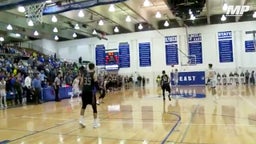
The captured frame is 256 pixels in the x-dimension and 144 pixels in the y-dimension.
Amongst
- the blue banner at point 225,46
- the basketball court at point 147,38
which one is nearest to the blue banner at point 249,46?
the basketball court at point 147,38

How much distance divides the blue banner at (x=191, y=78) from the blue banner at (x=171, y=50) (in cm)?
145

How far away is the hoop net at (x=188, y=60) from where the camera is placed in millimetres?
28527

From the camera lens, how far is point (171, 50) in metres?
29.1

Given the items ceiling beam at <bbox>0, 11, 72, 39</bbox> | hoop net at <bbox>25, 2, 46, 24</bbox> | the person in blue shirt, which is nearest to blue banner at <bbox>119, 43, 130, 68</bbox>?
ceiling beam at <bbox>0, 11, 72, 39</bbox>

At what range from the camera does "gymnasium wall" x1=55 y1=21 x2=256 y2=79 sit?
27234 mm

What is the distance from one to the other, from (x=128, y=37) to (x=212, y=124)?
2411 cm

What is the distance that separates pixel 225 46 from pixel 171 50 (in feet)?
17.0

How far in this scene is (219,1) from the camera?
894 inches

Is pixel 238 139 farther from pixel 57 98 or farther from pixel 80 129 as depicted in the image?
pixel 57 98

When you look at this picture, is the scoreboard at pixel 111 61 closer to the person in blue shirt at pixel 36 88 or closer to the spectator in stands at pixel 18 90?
the person in blue shirt at pixel 36 88

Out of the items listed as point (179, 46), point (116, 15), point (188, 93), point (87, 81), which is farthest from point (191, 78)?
point (87, 81)

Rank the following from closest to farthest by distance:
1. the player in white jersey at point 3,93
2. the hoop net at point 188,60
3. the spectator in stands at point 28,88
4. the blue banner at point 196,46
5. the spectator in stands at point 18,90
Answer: the player in white jersey at point 3,93
the spectator in stands at point 18,90
the spectator in stands at point 28,88
the blue banner at point 196,46
the hoop net at point 188,60

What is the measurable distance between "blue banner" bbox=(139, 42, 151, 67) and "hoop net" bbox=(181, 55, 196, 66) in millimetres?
3480

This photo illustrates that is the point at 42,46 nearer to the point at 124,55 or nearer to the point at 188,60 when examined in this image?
the point at 124,55
